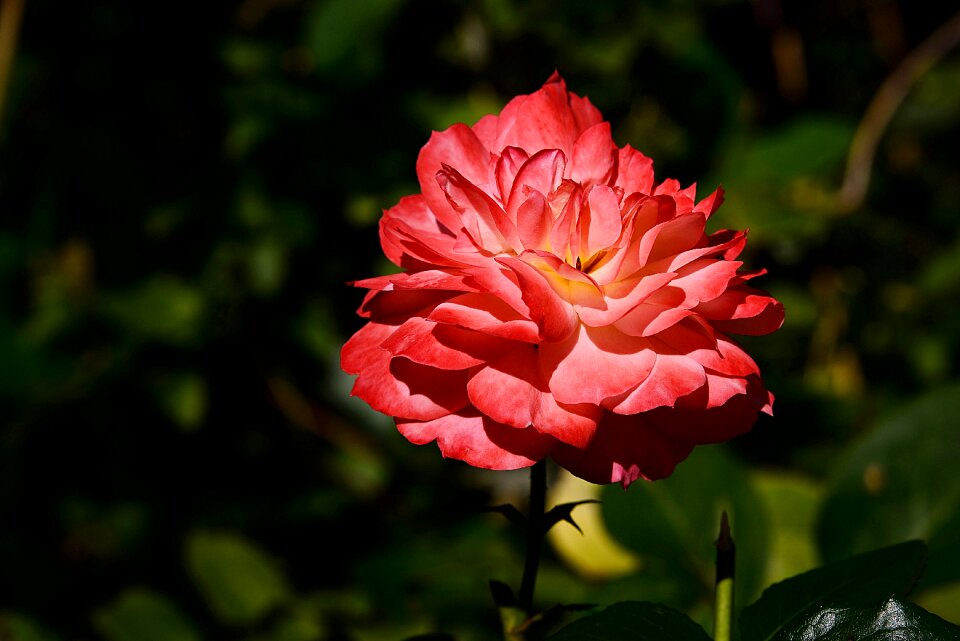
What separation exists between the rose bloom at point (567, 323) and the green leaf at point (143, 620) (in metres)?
0.59

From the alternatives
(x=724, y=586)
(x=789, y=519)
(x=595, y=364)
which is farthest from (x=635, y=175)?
(x=789, y=519)

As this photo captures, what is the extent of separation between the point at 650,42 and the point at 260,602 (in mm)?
895

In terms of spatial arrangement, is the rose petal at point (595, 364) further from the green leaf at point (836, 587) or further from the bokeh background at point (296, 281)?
the bokeh background at point (296, 281)

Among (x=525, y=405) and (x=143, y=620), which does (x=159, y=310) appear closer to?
(x=143, y=620)

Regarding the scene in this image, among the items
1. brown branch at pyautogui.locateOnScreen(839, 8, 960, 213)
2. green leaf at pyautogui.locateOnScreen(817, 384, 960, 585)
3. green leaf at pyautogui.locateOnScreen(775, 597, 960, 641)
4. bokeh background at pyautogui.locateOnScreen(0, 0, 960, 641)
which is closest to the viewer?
green leaf at pyautogui.locateOnScreen(775, 597, 960, 641)

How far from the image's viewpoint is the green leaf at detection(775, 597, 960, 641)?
1.30 feet

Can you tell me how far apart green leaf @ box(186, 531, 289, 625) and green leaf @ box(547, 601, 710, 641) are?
1.99ft

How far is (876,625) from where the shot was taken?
406mm

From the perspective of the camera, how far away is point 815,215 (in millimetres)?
1223

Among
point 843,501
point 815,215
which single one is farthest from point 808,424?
point 843,501

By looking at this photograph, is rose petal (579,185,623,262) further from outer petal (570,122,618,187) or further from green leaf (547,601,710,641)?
green leaf (547,601,710,641)

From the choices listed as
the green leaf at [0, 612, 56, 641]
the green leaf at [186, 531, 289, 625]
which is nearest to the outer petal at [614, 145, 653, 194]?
the green leaf at [186, 531, 289, 625]

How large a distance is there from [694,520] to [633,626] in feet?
1.12

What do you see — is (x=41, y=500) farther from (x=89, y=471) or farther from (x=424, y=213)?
(x=424, y=213)
